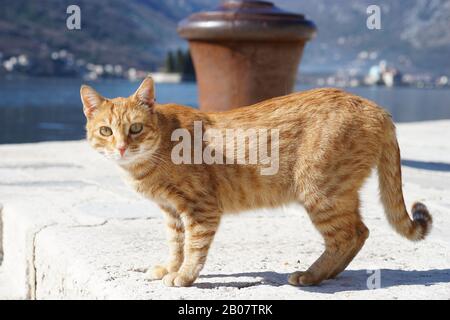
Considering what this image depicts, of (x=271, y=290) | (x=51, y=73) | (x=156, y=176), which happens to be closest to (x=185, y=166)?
(x=156, y=176)

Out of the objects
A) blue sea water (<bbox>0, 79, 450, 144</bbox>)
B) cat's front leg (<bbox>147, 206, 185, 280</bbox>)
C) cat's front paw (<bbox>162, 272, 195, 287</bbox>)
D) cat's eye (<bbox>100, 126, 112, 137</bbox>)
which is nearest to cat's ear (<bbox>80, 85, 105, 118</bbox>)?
cat's eye (<bbox>100, 126, 112, 137</bbox>)

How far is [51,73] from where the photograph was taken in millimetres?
63406

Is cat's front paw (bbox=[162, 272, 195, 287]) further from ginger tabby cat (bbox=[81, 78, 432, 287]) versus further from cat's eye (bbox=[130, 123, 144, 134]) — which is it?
cat's eye (bbox=[130, 123, 144, 134])

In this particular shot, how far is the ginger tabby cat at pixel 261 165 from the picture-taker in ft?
8.98

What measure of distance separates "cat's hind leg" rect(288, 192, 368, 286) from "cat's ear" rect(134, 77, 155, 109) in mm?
856

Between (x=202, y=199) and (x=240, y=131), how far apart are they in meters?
0.36

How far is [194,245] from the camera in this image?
2771 millimetres

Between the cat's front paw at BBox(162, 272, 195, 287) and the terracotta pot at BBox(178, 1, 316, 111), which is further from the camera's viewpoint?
the terracotta pot at BBox(178, 1, 316, 111)

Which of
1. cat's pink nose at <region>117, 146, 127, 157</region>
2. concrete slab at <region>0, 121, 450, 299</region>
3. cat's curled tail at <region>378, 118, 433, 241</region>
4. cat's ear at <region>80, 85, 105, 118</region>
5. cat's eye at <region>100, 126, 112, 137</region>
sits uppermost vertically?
cat's ear at <region>80, 85, 105, 118</region>

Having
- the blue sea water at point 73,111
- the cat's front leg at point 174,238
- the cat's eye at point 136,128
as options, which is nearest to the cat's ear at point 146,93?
the cat's eye at point 136,128

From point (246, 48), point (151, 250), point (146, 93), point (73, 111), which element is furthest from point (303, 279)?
point (73, 111)

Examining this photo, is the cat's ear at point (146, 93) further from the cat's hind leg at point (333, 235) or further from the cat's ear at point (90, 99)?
the cat's hind leg at point (333, 235)

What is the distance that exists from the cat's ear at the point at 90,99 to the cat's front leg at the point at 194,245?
0.64 metres

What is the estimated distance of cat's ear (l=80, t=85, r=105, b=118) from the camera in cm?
281
